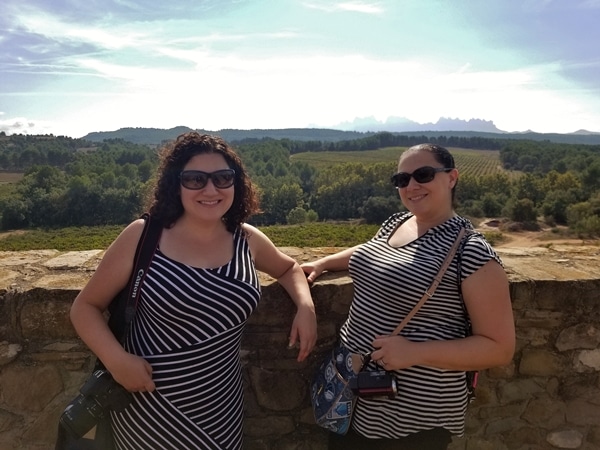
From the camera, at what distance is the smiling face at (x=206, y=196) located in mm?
1399

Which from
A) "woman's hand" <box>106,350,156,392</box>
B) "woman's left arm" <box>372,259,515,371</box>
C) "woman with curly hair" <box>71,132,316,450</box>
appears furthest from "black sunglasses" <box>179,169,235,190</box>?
"woman's left arm" <box>372,259,515,371</box>

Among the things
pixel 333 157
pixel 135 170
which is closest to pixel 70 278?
pixel 135 170

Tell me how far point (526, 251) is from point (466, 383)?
1496 millimetres

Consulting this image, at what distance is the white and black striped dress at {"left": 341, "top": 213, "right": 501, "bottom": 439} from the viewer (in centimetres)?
133

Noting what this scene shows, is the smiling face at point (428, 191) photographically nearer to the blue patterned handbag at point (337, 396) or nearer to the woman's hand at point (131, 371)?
the blue patterned handbag at point (337, 396)

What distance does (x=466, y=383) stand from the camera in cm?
144

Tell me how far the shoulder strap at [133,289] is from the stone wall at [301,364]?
59 cm

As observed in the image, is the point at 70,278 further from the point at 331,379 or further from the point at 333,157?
the point at 333,157

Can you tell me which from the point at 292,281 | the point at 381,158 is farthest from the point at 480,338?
the point at 381,158

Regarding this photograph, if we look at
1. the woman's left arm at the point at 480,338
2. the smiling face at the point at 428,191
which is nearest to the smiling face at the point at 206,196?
the smiling face at the point at 428,191

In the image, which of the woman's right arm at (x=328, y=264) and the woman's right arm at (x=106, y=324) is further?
the woman's right arm at (x=328, y=264)

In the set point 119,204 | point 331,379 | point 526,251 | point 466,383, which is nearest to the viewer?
point 466,383

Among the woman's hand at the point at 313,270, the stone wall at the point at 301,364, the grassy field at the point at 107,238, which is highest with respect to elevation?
the woman's hand at the point at 313,270

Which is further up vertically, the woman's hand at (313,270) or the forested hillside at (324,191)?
the woman's hand at (313,270)
